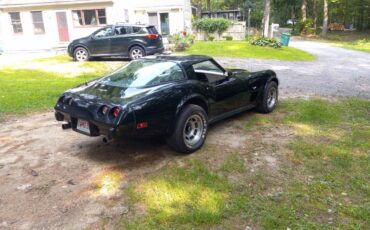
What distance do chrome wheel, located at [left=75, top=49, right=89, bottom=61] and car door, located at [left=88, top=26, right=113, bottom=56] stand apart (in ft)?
1.04

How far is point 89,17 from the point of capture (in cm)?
A: 2238

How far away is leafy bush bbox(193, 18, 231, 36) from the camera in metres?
25.5

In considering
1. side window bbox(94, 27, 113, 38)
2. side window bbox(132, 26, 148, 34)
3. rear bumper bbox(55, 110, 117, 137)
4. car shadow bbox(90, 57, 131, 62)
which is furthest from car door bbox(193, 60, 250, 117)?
side window bbox(94, 27, 113, 38)

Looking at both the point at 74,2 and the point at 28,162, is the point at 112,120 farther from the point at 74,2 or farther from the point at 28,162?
the point at 74,2

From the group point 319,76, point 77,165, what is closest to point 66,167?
point 77,165

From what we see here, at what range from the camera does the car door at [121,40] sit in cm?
1440

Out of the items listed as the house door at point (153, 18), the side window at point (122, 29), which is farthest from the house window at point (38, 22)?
the side window at point (122, 29)

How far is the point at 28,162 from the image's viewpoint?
456 centimetres

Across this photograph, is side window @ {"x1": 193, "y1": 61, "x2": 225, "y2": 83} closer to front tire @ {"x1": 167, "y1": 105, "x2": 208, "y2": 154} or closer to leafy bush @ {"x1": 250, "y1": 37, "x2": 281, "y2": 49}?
front tire @ {"x1": 167, "y1": 105, "x2": 208, "y2": 154}

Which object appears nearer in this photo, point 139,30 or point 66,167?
point 66,167

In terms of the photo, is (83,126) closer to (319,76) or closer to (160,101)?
(160,101)

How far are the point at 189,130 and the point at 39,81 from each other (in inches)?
302

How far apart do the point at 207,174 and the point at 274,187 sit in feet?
2.62

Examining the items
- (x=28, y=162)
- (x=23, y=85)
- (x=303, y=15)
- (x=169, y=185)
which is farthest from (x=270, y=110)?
(x=303, y=15)
